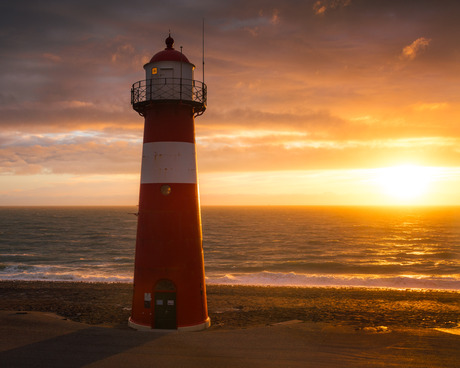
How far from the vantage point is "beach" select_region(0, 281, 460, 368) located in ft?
36.3

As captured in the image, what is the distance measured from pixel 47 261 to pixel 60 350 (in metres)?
33.9

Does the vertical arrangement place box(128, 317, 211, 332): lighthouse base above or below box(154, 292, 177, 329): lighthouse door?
below

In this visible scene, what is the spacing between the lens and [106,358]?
433 inches

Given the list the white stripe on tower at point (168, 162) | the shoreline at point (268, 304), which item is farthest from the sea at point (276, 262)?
the white stripe on tower at point (168, 162)

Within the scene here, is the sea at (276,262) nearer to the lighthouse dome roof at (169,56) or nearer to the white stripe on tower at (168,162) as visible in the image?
the white stripe on tower at (168,162)

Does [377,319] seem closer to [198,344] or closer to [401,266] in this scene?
[198,344]

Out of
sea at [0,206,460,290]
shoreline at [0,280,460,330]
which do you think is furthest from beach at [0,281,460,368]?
sea at [0,206,460,290]

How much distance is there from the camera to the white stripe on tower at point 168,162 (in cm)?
1319

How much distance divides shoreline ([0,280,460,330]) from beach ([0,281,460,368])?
0.06 m

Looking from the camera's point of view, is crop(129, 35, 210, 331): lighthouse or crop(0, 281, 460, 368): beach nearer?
crop(0, 281, 460, 368): beach

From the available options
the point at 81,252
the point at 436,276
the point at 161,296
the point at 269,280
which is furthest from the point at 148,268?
the point at 81,252

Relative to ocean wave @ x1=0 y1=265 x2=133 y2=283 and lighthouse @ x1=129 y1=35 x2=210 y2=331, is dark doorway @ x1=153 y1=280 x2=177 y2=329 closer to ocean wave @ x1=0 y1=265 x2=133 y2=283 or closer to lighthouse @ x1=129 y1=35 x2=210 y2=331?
lighthouse @ x1=129 y1=35 x2=210 y2=331

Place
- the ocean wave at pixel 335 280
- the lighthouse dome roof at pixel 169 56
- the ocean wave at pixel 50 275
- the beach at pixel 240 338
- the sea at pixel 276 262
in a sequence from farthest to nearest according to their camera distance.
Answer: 1. the sea at pixel 276 262
2. the ocean wave at pixel 50 275
3. the ocean wave at pixel 335 280
4. the lighthouse dome roof at pixel 169 56
5. the beach at pixel 240 338

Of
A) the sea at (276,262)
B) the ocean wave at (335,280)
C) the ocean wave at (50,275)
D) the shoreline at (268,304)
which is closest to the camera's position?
the shoreline at (268,304)
